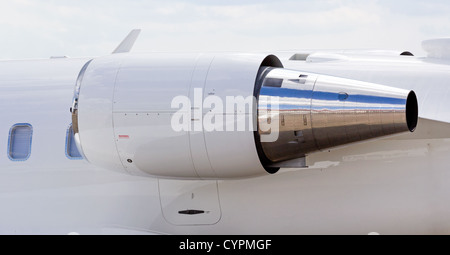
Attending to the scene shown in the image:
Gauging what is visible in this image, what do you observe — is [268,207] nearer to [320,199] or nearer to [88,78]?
[320,199]

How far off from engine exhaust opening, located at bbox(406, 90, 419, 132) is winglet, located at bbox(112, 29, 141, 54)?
145 inches

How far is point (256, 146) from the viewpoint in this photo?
848 cm

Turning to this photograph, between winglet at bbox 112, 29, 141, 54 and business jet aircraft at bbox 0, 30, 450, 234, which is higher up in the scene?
winglet at bbox 112, 29, 141, 54

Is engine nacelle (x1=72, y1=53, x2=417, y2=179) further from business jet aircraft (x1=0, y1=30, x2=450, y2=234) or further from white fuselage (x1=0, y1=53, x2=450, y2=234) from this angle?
white fuselage (x1=0, y1=53, x2=450, y2=234)

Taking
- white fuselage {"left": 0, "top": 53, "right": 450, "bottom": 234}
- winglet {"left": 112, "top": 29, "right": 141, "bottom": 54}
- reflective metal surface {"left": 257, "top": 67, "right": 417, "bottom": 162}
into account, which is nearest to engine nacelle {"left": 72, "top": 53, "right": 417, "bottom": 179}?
reflective metal surface {"left": 257, "top": 67, "right": 417, "bottom": 162}

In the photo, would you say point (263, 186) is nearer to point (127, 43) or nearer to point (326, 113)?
point (326, 113)

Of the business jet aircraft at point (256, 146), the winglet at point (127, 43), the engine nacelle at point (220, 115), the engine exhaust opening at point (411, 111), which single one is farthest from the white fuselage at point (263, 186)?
the winglet at point (127, 43)

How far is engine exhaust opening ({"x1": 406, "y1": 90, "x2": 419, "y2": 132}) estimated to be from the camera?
8312 mm

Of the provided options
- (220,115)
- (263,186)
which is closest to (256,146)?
(220,115)

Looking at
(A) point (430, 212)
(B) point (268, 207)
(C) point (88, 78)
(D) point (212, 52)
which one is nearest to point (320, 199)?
(B) point (268, 207)

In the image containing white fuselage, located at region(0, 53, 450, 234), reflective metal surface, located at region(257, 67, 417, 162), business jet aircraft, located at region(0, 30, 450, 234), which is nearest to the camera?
reflective metal surface, located at region(257, 67, 417, 162)

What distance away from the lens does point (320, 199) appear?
9.10 metres

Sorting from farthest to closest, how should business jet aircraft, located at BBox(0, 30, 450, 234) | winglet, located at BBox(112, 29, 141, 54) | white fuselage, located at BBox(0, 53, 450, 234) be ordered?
winglet, located at BBox(112, 29, 141, 54) < white fuselage, located at BBox(0, 53, 450, 234) < business jet aircraft, located at BBox(0, 30, 450, 234)

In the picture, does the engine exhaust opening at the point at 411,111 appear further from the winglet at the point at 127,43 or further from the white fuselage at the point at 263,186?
the winglet at the point at 127,43
